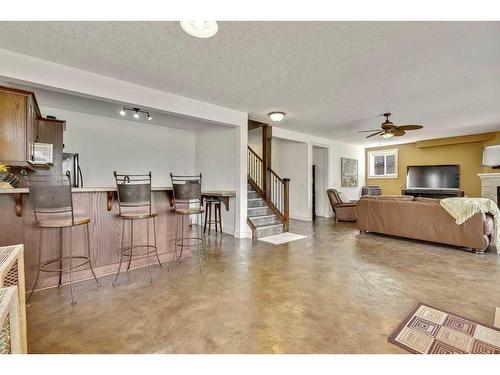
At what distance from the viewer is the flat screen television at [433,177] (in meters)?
7.55

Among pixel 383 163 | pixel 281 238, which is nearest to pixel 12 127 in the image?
pixel 281 238

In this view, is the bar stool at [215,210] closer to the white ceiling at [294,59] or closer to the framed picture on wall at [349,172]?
the white ceiling at [294,59]

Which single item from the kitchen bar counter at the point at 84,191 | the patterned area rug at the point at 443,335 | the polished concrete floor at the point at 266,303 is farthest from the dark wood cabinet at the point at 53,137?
the patterned area rug at the point at 443,335

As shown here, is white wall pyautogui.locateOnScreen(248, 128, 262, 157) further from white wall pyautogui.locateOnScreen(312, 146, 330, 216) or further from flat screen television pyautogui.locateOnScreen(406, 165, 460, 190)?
flat screen television pyautogui.locateOnScreen(406, 165, 460, 190)

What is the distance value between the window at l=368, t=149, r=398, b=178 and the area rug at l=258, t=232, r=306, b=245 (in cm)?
587

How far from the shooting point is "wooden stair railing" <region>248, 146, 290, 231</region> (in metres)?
5.74

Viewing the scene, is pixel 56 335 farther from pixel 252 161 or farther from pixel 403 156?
pixel 403 156

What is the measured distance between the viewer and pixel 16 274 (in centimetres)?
141

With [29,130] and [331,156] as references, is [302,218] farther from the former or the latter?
[29,130]

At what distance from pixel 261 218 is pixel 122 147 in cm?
362

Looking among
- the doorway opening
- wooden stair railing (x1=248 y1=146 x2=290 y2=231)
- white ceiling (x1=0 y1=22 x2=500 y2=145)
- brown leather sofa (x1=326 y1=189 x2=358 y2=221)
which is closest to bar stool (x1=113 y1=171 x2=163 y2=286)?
white ceiling (x1=0 y1=22 x2=500 y2=145)

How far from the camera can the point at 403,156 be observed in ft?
28.5

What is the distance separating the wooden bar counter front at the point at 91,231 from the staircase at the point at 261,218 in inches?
80.6

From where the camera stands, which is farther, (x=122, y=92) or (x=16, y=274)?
(x=122, y=92)
